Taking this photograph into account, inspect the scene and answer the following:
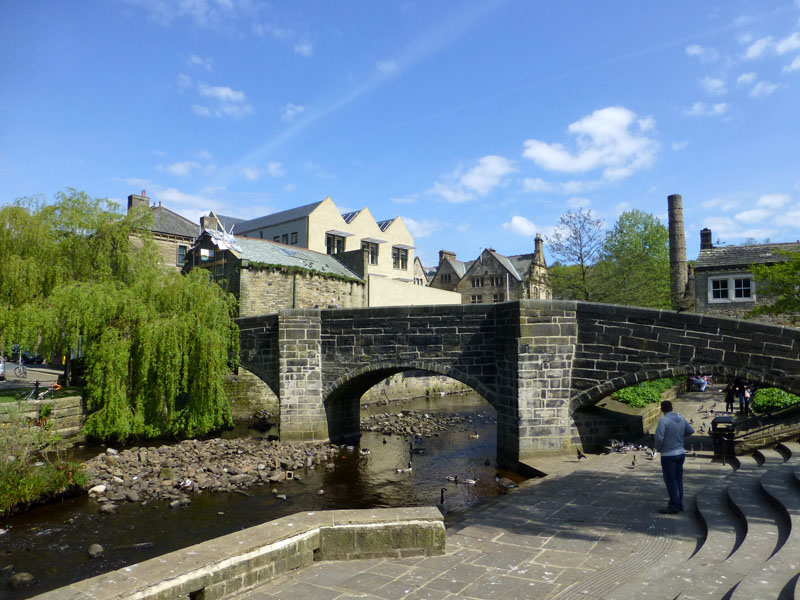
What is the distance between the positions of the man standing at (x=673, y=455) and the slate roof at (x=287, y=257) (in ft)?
74.0

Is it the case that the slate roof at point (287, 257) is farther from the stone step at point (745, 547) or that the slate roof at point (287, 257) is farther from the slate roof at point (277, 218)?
the stone step at point (745, 547)

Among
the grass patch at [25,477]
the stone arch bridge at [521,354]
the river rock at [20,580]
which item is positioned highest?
the stone arch bridge at [521,354]

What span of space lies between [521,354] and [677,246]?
2947 centimetres

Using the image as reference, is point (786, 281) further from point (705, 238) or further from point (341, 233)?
point (341, 233)

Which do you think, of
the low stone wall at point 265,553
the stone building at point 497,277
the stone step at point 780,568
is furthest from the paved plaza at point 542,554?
the stone building at point 497,277

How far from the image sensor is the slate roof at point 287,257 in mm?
28406

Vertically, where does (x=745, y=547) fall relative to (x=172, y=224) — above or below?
below

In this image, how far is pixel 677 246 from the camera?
3753 cm

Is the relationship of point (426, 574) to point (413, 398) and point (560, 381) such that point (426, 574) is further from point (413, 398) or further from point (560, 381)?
point (413, 398)

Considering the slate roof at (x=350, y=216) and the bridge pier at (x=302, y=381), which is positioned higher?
the slate roof at (x=350, y=216)

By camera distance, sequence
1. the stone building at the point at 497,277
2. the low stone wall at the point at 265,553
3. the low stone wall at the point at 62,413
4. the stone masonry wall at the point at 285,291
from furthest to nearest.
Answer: the stone building at the point at 497,277, the stone masonry wall at the point at 285,291, the low stone wall at the point at 62,413, the low stone wall at the point at 265,553

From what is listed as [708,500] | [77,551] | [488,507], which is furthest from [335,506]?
[708,500]

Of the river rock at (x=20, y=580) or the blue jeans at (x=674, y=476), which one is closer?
the blue jeans at (x=674, y=476)

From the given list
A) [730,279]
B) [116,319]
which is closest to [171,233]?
[116,319]
